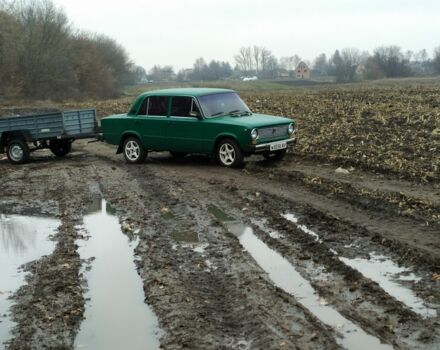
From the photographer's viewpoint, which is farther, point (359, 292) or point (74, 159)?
point (74, 159)

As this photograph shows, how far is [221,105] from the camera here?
13.1 metres

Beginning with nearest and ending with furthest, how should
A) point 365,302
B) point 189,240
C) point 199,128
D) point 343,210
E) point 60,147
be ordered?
1. point 365,302
2. point 189,240
3. point 343,210
4. point 199,128
5. point 60,147

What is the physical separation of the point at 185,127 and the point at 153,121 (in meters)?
1.01

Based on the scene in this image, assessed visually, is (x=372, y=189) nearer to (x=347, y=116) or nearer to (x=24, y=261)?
(x=24, y=261)

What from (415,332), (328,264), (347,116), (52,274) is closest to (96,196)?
(52,274)

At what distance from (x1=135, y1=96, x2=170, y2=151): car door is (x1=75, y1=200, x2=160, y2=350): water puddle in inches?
217

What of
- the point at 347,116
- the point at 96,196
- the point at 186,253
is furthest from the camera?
the point at 347,116

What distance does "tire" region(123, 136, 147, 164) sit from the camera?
1403cm

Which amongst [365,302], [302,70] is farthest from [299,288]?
[302,70]

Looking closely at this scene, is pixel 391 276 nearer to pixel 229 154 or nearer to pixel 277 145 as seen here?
pixel 277 145

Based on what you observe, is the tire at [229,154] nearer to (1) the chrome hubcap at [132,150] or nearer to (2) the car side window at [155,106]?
(2) the car side window at [155,106]

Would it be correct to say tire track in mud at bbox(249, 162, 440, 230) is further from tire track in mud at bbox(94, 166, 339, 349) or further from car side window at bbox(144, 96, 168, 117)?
car side window at bbox(144, 96, 168, 117)

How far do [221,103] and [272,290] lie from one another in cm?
810

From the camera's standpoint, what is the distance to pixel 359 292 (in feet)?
17.8
